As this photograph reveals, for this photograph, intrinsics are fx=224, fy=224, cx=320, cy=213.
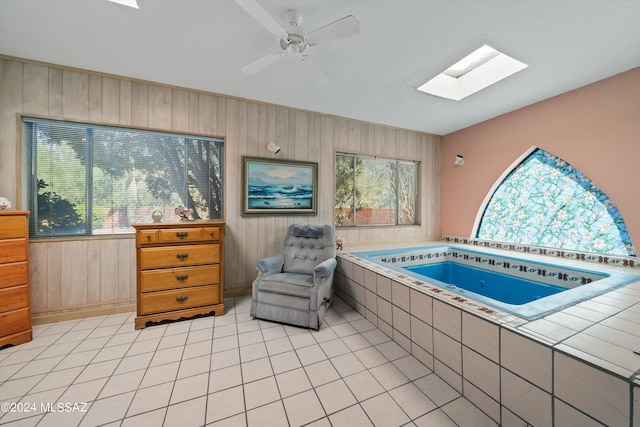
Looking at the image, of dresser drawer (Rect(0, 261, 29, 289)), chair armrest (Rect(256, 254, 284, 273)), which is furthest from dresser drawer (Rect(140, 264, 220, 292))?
dresser drawer (Rect(0, 261, 29, 289))

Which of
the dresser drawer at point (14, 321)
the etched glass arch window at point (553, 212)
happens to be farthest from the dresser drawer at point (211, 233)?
the etched glass arch window at point (553, 212)

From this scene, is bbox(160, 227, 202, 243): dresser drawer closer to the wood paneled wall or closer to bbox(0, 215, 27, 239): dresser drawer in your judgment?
the wood paneled wall

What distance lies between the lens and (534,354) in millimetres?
1066

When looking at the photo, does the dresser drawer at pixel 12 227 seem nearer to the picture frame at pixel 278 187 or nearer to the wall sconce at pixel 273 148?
the picture frame at pixel 278 187

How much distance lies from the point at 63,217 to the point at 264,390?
8.84 feet

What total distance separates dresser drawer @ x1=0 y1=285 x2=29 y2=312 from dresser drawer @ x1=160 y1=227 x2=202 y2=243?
3.54 feet

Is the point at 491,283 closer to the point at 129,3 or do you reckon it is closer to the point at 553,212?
the point at 553,212

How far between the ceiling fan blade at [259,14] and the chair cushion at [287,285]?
202 cm

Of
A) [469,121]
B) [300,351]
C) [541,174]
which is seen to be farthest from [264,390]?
[469,121]

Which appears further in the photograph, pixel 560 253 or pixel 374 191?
pixel 374 191

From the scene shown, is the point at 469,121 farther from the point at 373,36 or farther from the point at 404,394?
the point at 404,394

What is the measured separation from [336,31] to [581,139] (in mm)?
3152

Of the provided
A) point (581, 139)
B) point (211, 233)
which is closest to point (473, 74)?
point (581, 139)

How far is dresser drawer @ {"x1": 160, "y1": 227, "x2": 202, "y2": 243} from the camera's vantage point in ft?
7.38
